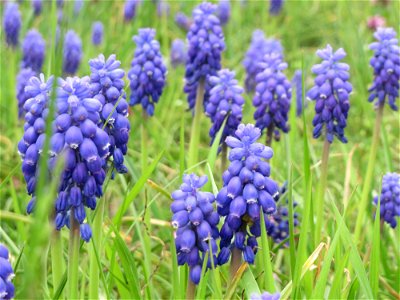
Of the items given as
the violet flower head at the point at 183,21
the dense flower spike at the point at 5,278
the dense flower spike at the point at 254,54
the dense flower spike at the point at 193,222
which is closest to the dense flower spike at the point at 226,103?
the dense flower spike at the point at 193,222

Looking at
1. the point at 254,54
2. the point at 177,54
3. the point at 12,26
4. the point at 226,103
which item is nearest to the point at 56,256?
the point at 226,103

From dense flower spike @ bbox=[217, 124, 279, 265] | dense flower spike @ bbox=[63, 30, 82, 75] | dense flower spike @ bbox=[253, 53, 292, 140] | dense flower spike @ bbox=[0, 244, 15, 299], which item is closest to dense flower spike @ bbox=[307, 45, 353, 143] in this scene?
dense flower spike @ bbox=[253, 53, 292, 140]

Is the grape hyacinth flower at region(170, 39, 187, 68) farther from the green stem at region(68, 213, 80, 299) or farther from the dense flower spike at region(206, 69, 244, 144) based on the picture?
the green stem at region(68, 213, 80, 299)

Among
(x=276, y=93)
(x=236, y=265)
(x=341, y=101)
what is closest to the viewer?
(x=236, y=265)

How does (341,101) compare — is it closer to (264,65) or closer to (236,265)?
(264,65)

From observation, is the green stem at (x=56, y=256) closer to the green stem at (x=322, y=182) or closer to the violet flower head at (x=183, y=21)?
the green stem at (x=322, y=182)

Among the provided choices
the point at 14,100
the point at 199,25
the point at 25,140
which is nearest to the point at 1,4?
the point at 14,100
